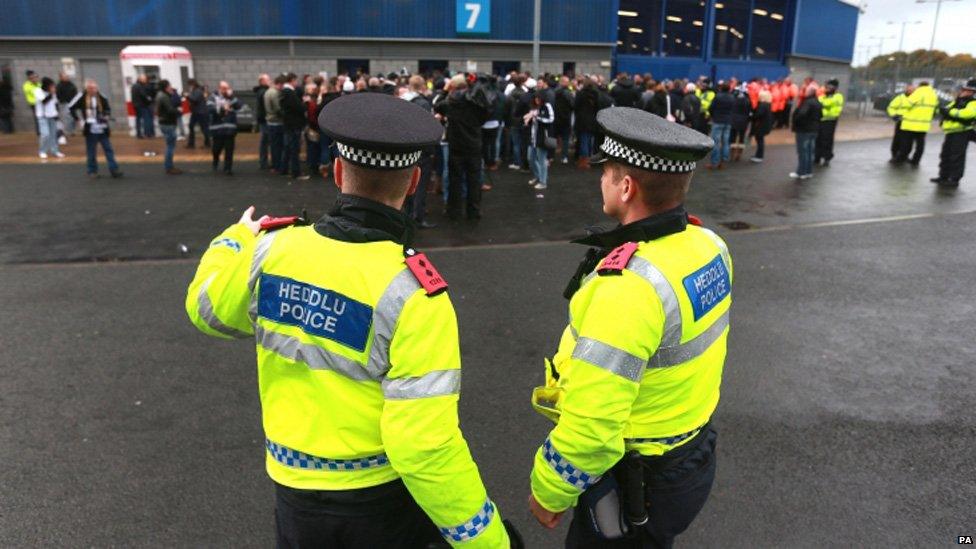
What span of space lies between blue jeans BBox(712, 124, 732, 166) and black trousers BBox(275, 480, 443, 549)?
547 inches

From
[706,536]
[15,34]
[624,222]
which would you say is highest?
→ [15,34]

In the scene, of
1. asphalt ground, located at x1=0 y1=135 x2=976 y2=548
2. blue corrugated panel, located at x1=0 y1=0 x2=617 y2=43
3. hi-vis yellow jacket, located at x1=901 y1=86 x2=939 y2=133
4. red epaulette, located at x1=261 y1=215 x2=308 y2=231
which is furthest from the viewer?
blue corrugated panel, located at x1=0 y1=0 x2=617 y2=43

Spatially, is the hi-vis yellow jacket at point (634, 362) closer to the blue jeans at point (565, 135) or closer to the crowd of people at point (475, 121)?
the crowd of people at point (475, 121)

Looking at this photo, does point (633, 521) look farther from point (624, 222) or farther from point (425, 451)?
point (624, 222)

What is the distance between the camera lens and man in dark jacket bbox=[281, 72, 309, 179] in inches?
502

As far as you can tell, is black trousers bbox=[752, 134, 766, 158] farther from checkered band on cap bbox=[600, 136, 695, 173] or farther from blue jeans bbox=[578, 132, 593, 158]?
checkered band on cap bbox=[600, 136, 695, 173]

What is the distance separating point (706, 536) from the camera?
131 inches

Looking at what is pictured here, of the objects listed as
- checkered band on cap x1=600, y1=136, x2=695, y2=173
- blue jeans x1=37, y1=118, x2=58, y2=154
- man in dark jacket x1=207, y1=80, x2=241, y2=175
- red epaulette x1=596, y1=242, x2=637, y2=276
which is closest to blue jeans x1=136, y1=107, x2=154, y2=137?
blue jeans x1=37, y1=118, x2=58, y2=154

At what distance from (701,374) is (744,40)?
122 feet

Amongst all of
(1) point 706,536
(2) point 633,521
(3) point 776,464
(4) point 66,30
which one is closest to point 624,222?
(2) point 633,521

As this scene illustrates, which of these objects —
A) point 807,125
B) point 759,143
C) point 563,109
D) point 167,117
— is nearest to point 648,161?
point 563,109

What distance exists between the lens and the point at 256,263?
1918 millimetres

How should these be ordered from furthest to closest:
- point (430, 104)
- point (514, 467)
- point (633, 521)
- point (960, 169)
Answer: point (960, 169)
point (430, 104)
point (514, 467)
point (633, 521)

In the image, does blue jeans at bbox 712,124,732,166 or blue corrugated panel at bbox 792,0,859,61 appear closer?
blue jeans at bbox 712,124,732,166
